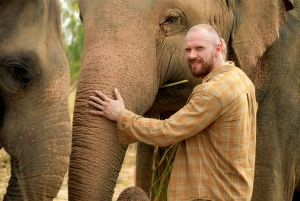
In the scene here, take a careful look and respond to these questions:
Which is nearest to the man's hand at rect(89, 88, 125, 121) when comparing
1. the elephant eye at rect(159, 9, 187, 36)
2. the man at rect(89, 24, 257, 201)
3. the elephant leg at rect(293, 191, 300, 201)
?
the man at rect(89, 24, 257, 201)

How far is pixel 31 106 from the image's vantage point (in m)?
5.04

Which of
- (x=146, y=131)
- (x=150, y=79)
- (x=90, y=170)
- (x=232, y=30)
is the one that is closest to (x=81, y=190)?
(x=90, y=170)

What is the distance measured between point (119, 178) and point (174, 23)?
3605 millimetres

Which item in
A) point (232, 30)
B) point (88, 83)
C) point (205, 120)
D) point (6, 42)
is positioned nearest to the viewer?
point (6, 42)

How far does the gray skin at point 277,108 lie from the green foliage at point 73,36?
737 centimetres

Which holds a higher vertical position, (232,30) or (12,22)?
(232,30)

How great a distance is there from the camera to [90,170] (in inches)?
226

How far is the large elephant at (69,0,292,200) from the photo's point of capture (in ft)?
19.0

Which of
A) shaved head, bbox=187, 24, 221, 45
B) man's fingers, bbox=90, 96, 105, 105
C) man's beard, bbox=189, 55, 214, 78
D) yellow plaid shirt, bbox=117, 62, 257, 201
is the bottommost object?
yellow plaid shirt, bbox=117, 62, 257, 201

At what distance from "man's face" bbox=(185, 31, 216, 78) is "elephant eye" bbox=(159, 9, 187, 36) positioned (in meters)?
0.75

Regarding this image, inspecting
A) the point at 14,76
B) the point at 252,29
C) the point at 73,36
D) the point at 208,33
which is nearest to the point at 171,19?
the point at 252,29

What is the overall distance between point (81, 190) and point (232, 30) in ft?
5.64

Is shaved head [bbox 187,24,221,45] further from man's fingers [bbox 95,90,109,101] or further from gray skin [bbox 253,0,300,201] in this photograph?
gray skin [bbox 253,0,300,201]

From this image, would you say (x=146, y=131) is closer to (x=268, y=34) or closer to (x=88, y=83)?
(x=88, y=83)
